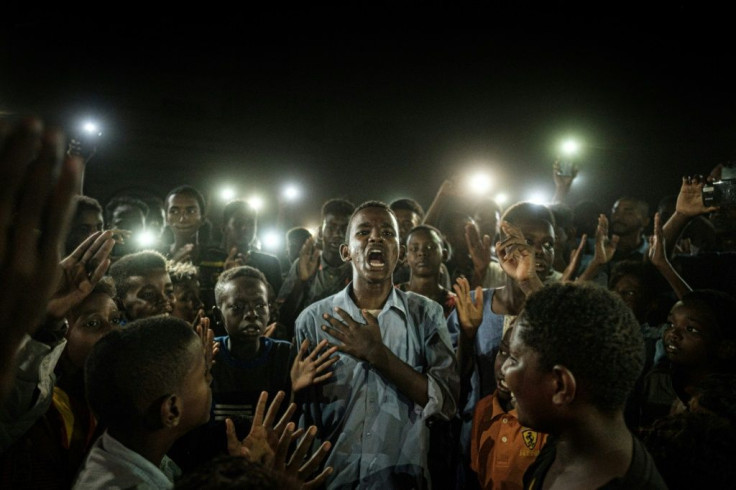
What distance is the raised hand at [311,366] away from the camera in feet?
9.32

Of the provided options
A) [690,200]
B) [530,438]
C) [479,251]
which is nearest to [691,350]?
[530,438]

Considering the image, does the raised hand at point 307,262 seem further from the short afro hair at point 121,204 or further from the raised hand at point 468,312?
the raised hand at point 468,312

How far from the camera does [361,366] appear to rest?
299 cm

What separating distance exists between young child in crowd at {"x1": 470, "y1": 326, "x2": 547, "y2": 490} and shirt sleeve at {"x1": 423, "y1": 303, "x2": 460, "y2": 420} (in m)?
0.29

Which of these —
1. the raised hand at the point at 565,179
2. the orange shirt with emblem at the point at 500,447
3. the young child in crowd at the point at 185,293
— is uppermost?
the raised hand at the point at 565,179

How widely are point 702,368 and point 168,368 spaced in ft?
9.64

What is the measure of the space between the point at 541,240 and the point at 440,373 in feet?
5.30

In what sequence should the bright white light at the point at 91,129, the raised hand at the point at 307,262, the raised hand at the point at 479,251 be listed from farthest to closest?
the bright white light at the point at 91,129, the raised hand at the point at 307,262, the raised hand at the point at 479,251

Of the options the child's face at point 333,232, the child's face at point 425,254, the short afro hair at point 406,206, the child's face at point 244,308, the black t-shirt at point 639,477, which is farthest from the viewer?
the short afro hair at point 406,206

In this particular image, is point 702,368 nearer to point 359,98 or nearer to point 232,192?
point 359,98

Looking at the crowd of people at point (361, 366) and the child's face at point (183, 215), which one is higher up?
the child's face at point (183, 215)

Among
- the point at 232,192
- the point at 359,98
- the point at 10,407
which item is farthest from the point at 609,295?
the point at 232,192

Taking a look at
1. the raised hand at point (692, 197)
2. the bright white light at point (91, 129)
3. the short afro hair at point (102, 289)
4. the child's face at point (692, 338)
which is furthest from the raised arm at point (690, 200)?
the bright white light at point (91, 129)

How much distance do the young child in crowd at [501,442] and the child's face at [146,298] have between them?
A: 218 centimetres
